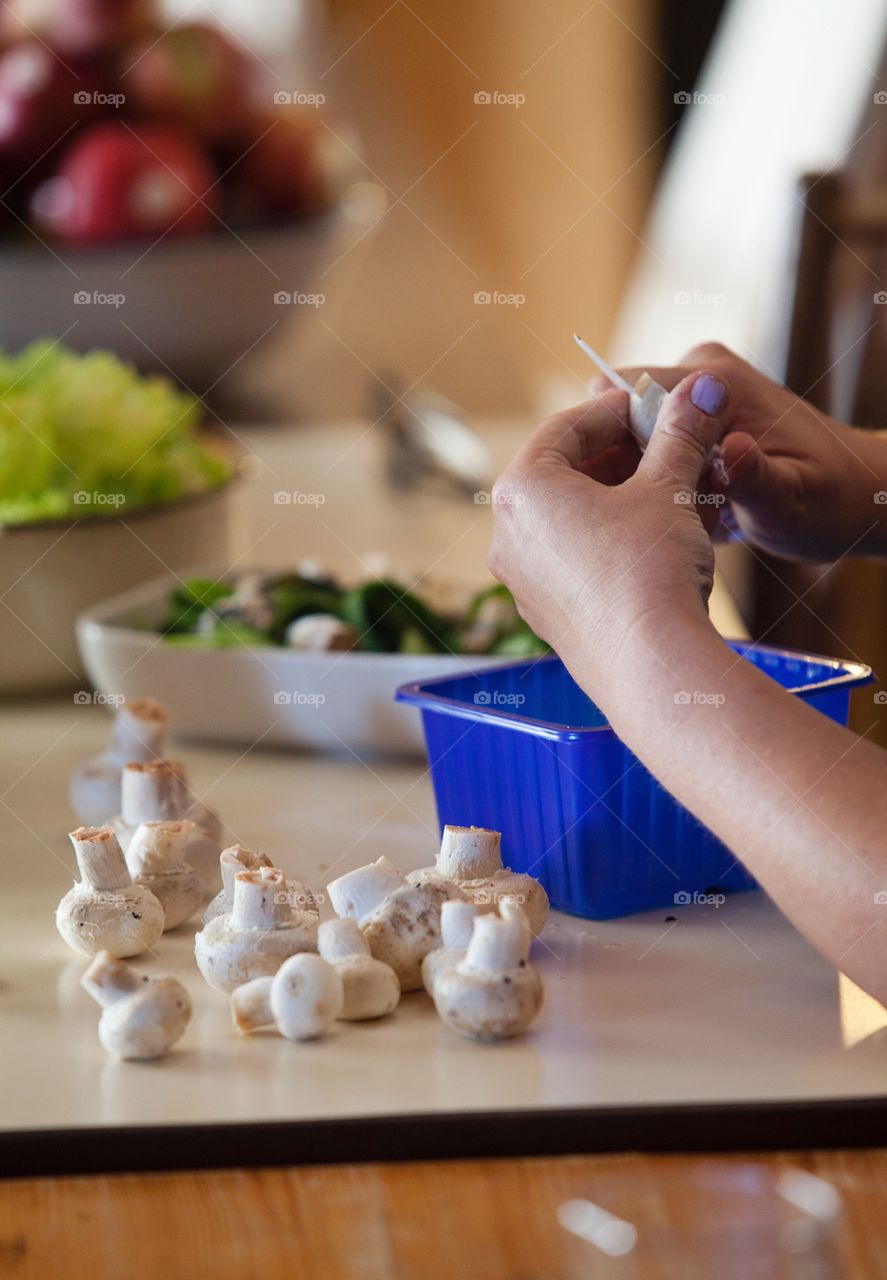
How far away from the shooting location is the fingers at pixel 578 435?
0.85 metres

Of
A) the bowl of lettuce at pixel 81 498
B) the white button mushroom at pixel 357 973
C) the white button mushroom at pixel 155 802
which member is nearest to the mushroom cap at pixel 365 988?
the white button mushroom at pixel 357 973

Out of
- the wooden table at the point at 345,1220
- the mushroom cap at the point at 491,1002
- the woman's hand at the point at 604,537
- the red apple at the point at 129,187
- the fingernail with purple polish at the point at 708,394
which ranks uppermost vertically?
the red apple at the point at 129,187

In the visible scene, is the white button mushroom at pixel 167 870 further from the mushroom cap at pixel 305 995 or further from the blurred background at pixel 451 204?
the blurred background at pixel 451 204

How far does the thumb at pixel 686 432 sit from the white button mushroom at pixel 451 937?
255mm

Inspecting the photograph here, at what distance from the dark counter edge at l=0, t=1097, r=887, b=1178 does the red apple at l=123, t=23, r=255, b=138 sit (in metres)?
1.70

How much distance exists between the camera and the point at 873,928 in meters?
0.67

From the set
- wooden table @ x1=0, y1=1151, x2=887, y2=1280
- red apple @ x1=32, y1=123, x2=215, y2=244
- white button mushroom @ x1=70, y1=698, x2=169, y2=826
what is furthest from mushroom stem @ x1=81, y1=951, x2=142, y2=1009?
red apple @ x1=32, y1=123, x2=215, y2=244

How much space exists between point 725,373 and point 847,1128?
1.77 feet

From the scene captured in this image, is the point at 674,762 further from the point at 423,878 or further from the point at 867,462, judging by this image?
the point at 867,462

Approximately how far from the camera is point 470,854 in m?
0.80

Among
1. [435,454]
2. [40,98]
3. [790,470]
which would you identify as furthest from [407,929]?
[40,98]

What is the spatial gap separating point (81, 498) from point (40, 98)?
33.4 inches

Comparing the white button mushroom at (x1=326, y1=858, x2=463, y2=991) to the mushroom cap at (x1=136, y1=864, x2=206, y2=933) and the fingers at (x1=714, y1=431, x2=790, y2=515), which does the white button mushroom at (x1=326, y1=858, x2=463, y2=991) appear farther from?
the fingers at (x1=714, y1=431, x2=790, y2=515)

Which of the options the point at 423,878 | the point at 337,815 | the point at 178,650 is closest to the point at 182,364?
the point at 178,650
